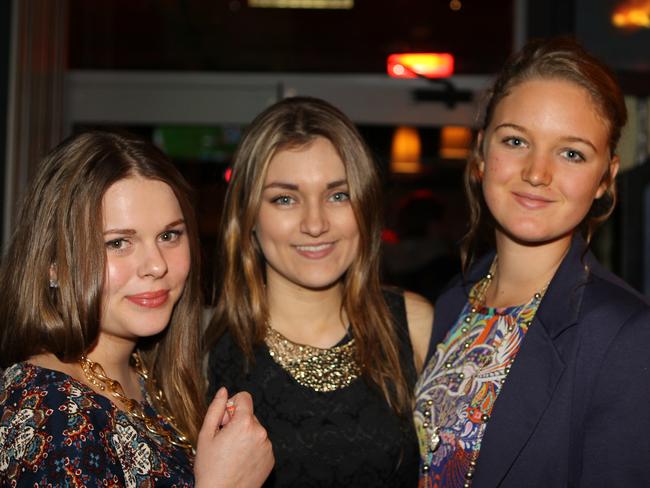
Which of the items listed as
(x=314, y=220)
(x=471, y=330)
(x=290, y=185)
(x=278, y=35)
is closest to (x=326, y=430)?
(x=471, y=330)

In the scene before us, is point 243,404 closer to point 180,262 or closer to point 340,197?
point 180,262

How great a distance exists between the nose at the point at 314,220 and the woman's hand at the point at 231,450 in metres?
0.67

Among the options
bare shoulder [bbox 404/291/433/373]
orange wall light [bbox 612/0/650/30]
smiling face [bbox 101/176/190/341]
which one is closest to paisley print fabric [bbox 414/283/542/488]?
bare shoulder [bbox 404/291/433/373]

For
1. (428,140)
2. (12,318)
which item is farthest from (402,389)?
(428,140)

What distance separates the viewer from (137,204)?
201 cm

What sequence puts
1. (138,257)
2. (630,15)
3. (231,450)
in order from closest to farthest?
1. (231,450)
2. (138,257)
3. (630,15)

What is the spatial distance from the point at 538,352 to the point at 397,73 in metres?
3.20

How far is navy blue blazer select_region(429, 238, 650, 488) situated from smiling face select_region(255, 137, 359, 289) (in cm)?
70

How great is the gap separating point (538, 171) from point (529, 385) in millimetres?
523

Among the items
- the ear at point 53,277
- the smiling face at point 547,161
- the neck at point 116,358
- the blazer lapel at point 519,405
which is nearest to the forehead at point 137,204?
the ear at point 53,277

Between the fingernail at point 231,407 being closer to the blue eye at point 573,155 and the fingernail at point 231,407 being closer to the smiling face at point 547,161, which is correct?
the smiling face at point 547,161

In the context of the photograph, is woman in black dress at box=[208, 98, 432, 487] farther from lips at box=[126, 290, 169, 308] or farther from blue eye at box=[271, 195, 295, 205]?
lips at box=[126, 290, 169, 308]

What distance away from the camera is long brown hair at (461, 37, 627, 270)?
211 centimetres

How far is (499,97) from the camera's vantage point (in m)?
2.26
